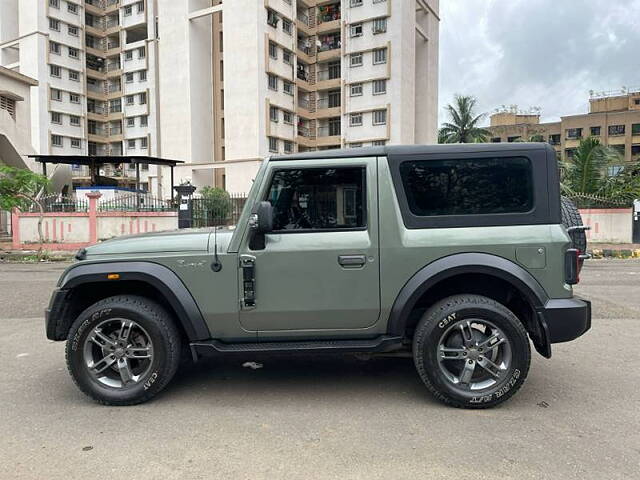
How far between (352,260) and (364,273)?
0.46 feet

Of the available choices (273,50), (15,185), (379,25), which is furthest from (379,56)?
(15,185)

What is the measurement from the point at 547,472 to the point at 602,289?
25.4ft

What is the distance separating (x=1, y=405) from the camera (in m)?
3.93

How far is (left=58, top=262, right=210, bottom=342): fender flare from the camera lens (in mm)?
3754

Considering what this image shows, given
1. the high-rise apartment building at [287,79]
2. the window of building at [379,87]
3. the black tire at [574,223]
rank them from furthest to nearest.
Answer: the window of building at [379,87]
the high-rise apartment building at [287,79]
the black tire at [574,223]

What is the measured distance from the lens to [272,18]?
1516 inches

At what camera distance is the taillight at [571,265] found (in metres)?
3.69

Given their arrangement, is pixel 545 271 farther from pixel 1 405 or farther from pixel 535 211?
pixel 1 405

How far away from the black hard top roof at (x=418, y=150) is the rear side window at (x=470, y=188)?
0.27 ft

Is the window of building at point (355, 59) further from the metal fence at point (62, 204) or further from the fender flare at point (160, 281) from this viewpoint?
the fender flare at point (160, 281)

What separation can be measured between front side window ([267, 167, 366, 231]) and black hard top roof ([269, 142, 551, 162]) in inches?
4.7

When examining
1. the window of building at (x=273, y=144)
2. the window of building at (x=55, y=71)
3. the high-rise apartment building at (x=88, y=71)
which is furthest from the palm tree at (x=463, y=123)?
the window of building at (x=55, y=71)

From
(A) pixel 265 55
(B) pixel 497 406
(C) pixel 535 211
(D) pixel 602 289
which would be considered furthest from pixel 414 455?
(A) pixel 265 55

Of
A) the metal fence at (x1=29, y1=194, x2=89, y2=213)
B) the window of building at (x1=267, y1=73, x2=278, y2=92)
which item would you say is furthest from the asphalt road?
the window of building at (x1=267, y1=73, x2=278, y2=92)
